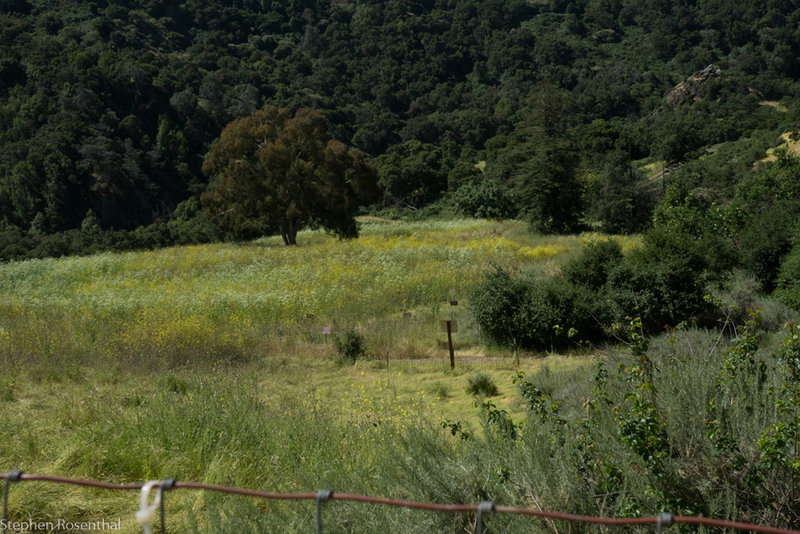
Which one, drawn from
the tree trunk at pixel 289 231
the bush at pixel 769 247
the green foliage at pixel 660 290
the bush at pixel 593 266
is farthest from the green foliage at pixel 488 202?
the green foliage at pixel 660 290

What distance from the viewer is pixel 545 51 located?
399ft

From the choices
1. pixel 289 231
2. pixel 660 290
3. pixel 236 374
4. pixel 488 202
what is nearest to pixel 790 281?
pixel 660 290

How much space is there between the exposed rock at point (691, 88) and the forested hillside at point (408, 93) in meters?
0.28

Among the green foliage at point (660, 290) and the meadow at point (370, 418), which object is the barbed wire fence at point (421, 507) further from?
the green foliage at point (660, 290)

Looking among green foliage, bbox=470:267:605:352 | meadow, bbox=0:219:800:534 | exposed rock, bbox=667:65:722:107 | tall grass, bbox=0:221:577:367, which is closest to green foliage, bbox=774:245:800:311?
meadow, bbox=0:219:800:534

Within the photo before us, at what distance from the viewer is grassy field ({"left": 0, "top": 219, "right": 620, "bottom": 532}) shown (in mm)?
4629

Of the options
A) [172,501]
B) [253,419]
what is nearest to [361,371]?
[253,419]

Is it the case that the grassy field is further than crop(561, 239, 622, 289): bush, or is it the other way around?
crop(561, 239, 622, 289): bush

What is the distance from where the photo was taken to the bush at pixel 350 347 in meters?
10.3

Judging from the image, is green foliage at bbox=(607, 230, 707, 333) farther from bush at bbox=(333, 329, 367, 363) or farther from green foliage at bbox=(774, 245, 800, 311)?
bush at bbox=(333, 329, 367, 363)

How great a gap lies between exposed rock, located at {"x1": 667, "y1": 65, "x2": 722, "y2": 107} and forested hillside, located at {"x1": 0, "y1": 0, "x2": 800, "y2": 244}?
28 cm

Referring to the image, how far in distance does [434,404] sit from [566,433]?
3826 mm

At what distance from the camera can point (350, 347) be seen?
1040cm

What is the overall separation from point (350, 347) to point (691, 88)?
3342 inches
